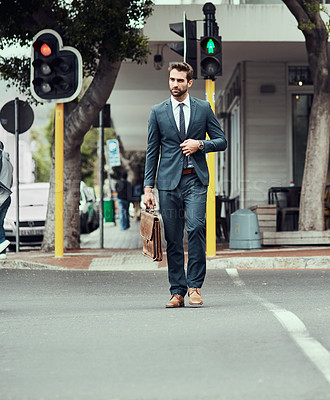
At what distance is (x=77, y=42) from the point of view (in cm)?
1530

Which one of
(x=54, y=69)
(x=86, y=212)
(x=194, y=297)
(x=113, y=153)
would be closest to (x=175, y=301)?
(x=194, y=297)

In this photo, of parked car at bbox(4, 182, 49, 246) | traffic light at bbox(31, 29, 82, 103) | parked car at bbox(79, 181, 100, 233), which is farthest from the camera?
parked car at bbox(79, 181, 100, 233)

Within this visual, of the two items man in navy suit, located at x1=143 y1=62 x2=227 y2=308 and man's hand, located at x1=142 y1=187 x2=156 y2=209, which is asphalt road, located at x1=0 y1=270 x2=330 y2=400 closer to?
man in navy suit, located at x1=143 y1=62 x2=227 y2=308

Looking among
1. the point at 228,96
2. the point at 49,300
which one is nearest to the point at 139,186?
the point at 228,96

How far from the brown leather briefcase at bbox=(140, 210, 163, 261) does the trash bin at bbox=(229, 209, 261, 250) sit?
8.14 m

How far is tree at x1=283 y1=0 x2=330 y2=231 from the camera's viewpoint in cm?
1623

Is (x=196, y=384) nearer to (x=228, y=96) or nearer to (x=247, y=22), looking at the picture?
(x=247, y=22)

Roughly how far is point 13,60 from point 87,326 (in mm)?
10707

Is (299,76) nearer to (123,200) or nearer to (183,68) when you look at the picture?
(123,200)

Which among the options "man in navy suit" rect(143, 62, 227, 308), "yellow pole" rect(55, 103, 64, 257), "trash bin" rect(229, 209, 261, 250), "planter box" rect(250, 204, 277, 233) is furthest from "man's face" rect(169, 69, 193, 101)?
"planter box" rect(250, 204, 277, 233)

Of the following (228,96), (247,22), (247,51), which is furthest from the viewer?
(228,96)

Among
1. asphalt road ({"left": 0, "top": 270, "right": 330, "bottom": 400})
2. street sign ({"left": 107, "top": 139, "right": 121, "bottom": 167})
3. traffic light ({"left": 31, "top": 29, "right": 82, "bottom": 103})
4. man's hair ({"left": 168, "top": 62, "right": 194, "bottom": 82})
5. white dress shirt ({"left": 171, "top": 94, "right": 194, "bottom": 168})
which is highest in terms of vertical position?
traffic light ({"left": 31, "top": 29, "right": 82, "bottom": 103})

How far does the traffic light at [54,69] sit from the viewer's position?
13.3m

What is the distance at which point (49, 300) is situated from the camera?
9016 mm
